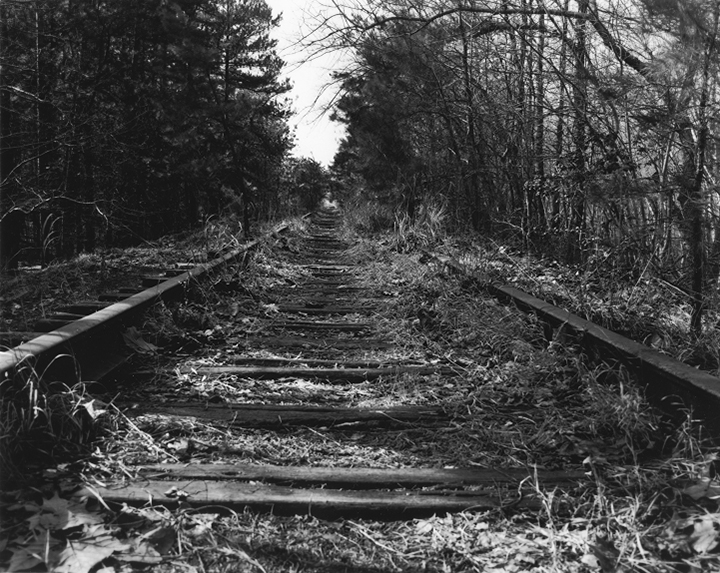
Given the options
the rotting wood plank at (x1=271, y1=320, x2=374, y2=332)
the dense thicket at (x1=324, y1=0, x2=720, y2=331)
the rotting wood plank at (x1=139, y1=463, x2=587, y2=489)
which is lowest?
the rotting wood plank at (x1=139, y1=463, x2=587, y2=489)

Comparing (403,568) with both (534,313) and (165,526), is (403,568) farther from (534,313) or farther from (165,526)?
(534,313)

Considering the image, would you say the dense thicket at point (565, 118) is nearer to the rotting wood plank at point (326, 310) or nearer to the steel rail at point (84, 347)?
the rotting wood plank at point (326, 310)

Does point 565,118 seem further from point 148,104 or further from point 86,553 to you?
point 148,104

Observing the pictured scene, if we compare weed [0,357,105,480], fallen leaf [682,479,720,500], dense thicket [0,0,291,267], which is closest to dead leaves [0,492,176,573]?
weed [0,357,105,480]

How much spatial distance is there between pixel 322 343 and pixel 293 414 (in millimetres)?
1681

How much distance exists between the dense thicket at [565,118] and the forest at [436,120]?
26 millimetres

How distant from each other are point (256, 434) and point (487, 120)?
7.53 metres

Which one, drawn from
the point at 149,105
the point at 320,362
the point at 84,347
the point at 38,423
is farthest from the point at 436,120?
the point at 38,423

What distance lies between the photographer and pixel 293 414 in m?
2.96

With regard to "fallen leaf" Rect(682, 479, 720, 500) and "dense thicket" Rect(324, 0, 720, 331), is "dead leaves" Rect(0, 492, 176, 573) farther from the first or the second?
"dense thicket" Rect(324, 0, 720, 331)

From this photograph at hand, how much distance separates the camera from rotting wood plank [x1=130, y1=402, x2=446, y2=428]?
9.47ft

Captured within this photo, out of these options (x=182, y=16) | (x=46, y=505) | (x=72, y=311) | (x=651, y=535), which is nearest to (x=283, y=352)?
(x=72, y=311)

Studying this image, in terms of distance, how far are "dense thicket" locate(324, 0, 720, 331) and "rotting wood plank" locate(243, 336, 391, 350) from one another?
210 cm

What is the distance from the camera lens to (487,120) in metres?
9.17
